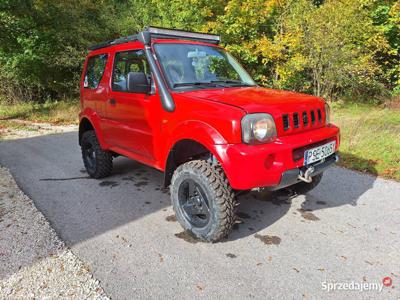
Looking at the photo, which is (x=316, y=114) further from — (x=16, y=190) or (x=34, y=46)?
(x=34, y=46)

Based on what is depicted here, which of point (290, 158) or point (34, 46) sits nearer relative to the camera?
point (290, 158)

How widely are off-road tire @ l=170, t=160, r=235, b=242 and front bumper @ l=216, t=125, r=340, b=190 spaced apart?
0.19 metres

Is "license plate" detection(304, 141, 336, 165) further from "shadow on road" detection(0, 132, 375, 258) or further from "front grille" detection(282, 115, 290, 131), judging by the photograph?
"shadow on road" detection(0, 132, 375, 258)

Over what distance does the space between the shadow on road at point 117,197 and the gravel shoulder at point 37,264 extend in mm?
180

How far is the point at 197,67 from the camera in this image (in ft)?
12.3

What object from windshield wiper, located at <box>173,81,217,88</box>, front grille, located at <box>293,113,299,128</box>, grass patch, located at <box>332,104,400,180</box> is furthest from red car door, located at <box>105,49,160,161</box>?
grass patch, located at <box>332,104,400,180</box>

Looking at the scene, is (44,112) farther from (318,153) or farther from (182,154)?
(318,153)

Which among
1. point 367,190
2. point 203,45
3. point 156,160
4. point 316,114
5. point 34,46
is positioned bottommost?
point 367,190

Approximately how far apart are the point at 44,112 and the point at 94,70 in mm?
9753

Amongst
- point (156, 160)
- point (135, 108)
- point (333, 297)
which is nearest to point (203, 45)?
point (135, 108)

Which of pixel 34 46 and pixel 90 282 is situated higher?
pixel 34 46

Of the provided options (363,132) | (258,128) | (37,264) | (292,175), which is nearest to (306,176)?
(292,175)

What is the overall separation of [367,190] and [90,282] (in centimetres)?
371

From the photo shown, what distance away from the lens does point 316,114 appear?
10.8ft
